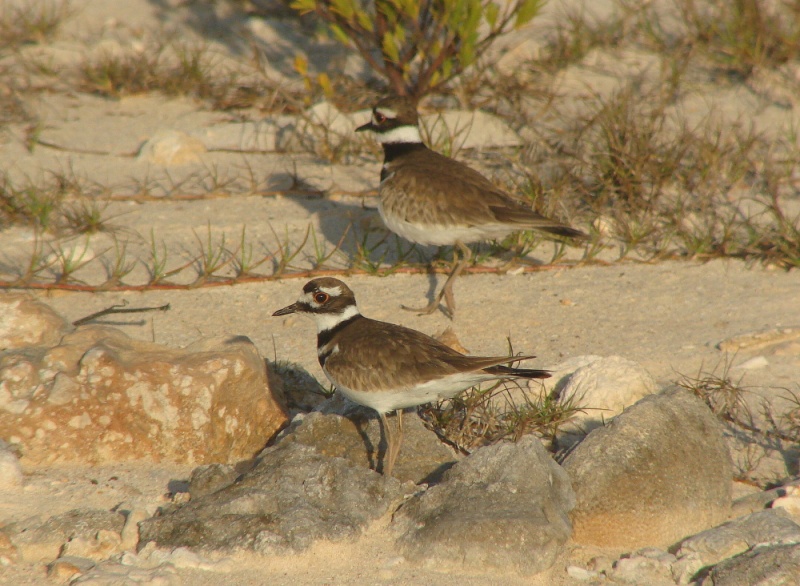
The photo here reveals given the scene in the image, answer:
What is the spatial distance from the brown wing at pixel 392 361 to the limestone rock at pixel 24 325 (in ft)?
4.00

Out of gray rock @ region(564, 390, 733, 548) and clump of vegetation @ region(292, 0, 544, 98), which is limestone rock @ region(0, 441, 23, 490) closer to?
gray rock @ region(564, 390, 733, 548)

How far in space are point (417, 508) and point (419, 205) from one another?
2.12 m

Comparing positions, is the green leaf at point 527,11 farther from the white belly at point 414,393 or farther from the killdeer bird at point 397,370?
the white belly at point 414,393

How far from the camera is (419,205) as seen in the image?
475 centimetres

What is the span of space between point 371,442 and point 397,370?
377 millimetres

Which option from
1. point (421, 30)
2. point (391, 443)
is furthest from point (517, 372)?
point (421, 30)

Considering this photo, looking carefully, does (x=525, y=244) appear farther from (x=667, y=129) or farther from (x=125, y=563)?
(x=125, y=563)

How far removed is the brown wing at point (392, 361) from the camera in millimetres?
3248

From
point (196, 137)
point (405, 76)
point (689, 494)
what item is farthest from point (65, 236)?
point (689, 494)

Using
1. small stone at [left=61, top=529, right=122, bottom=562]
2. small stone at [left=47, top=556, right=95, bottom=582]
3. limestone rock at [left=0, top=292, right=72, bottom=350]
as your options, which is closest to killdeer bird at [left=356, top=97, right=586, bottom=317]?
limestone rock at [left=0, top=292, right=72, bottom=350]

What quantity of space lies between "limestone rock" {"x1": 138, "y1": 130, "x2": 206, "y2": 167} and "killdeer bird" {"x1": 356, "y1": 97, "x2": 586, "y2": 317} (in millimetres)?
1897

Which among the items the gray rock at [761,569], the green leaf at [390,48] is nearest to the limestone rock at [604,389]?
the gray rock at [761,569]

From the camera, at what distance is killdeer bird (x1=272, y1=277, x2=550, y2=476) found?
3.24m

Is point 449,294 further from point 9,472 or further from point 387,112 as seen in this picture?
point 9,472
